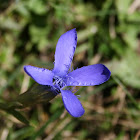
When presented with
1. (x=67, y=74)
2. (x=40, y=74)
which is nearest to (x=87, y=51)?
(x=67, y=74)

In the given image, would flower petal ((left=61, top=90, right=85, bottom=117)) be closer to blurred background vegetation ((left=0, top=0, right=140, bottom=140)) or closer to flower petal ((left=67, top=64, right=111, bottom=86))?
flower petal ((left=67, top=64, right=111, bottom=86))

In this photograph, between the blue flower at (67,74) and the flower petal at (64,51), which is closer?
the blue flower at (67,74)

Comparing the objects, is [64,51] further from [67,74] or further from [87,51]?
[87,51]

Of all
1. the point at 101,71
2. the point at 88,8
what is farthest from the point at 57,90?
the point at 88,8

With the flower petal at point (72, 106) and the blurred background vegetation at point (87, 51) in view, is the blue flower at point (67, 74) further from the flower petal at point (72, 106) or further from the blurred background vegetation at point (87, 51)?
the blurred background vegetation at point (87, 51)

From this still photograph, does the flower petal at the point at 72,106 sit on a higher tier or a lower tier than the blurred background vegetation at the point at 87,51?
higher

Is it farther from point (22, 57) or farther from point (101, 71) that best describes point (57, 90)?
point (22, 57)

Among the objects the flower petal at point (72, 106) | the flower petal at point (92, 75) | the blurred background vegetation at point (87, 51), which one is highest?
the flower petal at point (92, 75)

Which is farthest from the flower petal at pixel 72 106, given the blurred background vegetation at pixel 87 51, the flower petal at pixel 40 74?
the blurred background vegetation at pixel 87 51
